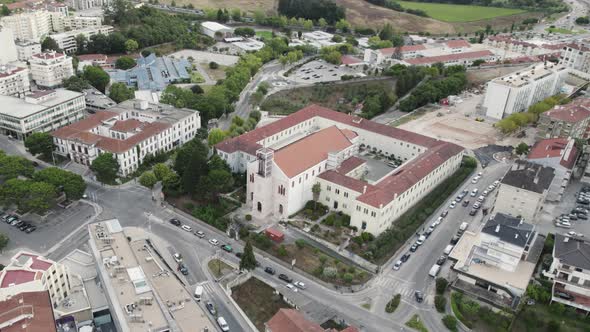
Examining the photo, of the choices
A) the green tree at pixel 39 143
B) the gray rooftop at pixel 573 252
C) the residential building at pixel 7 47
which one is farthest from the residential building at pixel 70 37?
the gray rooftop at pixel 573 252

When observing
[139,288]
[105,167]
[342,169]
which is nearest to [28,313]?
[139,288]

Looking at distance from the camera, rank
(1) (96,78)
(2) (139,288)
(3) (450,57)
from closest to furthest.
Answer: (2) (139,288) → (1) (96,78) → (3) (450,57)

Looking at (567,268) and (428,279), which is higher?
(567,268)

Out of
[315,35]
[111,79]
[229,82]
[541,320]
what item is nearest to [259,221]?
[541,320]

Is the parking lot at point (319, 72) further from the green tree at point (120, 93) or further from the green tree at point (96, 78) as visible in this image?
the green tree at point (96, 78)

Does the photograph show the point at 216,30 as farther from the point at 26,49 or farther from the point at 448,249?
the point at 448,249

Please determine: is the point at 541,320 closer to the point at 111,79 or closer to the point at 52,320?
the point at 52,320
